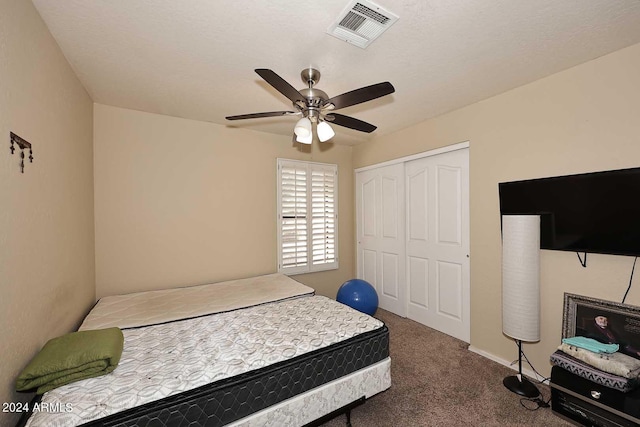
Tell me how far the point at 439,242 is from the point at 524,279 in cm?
113

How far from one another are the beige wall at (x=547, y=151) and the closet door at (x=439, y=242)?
0.45 feet

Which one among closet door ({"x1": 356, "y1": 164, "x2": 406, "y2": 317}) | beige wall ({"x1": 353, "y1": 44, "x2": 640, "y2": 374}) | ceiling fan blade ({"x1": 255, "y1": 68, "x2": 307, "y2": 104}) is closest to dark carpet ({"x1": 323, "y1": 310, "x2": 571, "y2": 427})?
beige wall ({"x1": 353, "y1": 44, "x2": 640, "y2": 374})

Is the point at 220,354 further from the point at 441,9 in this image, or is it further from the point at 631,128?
the point at 631,128

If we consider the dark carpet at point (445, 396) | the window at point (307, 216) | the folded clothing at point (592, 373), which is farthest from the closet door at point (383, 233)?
the folded clothing at point (592, 373)

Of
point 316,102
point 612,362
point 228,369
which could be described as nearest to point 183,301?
point 228,369

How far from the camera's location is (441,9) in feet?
4.91

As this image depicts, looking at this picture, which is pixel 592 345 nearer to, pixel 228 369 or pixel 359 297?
pixel 359 297

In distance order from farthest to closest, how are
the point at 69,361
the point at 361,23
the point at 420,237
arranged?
the point at 420,237 < the point at 361,23 < the point at 69,361

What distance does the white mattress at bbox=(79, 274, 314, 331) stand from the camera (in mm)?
2127

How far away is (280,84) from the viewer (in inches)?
63.6

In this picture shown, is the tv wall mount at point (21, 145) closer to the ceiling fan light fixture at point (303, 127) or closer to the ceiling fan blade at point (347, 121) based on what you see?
the ceiling fan light fixture at point (303, 127)

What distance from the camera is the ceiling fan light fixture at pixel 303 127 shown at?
1.90 metres

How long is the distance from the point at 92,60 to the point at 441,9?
2.52 m

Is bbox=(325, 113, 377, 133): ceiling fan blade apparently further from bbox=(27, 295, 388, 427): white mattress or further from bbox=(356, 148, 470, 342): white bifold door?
bbox=(27, 295, 388, 427): white mattress
